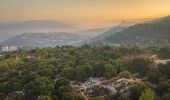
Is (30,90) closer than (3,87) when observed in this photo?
Yes

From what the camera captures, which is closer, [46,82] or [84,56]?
[46,82]

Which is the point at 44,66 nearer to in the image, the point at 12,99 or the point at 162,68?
the point at 12,99

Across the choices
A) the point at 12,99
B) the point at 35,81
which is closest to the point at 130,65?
the point at 35,81

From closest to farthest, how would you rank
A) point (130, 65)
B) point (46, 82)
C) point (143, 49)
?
1. point (46, 82)
2. point (130, 65)
3. point (143, 49)

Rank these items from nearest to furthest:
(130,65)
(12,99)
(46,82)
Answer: (12,99)
(46,82)
(130,65)

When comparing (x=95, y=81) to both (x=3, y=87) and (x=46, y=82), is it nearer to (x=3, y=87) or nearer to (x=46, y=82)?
(x=46, y=82)

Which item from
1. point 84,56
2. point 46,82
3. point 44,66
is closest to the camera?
point 46,82

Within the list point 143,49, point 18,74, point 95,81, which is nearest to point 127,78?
point 95,81

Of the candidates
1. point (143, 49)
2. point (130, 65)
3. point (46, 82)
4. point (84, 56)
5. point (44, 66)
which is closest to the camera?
point (46, 82)
